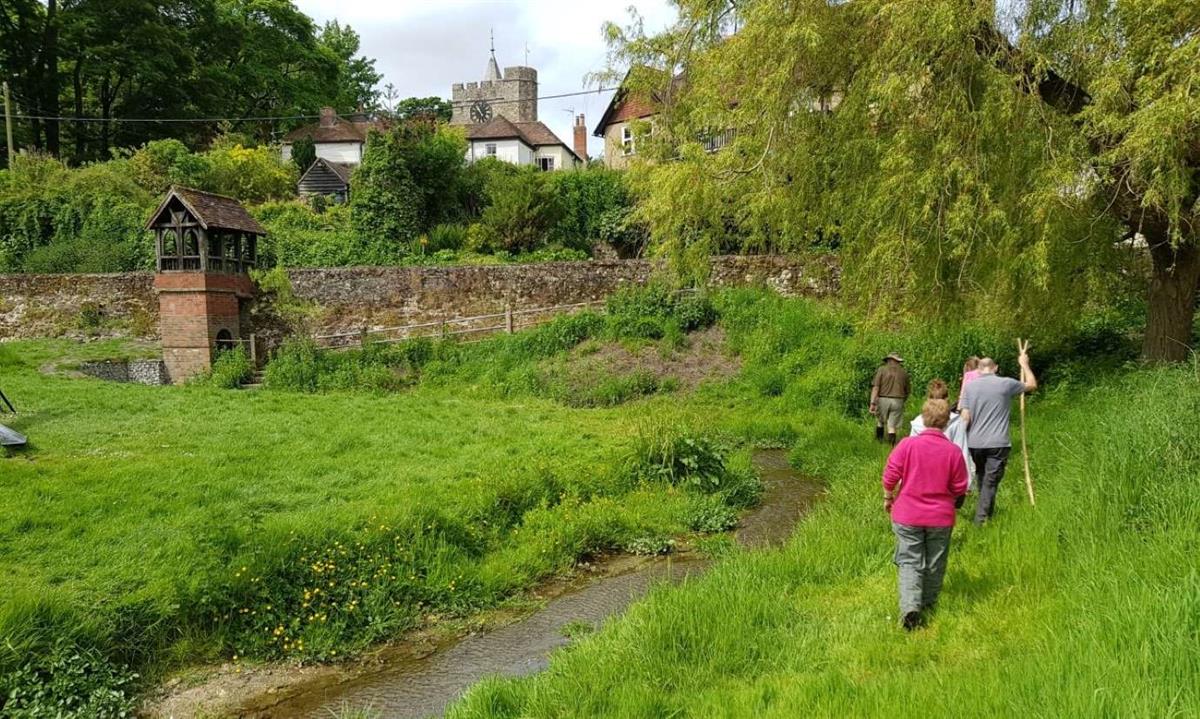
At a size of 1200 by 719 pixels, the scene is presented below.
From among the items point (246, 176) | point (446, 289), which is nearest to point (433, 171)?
point (446, 289)

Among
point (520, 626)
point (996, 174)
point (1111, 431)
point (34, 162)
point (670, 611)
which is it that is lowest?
point (520, 626)

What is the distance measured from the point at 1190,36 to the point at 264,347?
78.5 ft

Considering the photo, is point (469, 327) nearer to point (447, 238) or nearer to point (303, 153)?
point (447, 238)

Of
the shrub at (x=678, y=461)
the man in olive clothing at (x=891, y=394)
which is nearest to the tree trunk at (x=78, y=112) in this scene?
the shrub at (x=678, y=461)

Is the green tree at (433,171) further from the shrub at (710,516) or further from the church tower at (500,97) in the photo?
the church tower at (500,97)

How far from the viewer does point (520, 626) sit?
6441mm

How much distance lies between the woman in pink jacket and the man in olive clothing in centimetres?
654

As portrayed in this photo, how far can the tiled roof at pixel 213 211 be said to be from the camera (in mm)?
21203

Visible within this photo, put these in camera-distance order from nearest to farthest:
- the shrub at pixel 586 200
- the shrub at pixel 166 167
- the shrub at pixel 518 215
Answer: the shrub at pixel 518 215 → the shrub at pixel 586 200 → the shrub at pixel 166 167

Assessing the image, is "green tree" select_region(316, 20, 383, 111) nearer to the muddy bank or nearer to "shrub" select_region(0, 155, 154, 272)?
"shrub" select_region(0, 155, 154, 272)

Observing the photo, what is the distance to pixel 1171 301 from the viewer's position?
33.3 ft

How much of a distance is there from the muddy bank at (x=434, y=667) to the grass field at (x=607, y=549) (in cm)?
35

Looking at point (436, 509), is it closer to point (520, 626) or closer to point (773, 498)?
point (520, 626)

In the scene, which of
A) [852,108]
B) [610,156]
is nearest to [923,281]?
[852,108]
